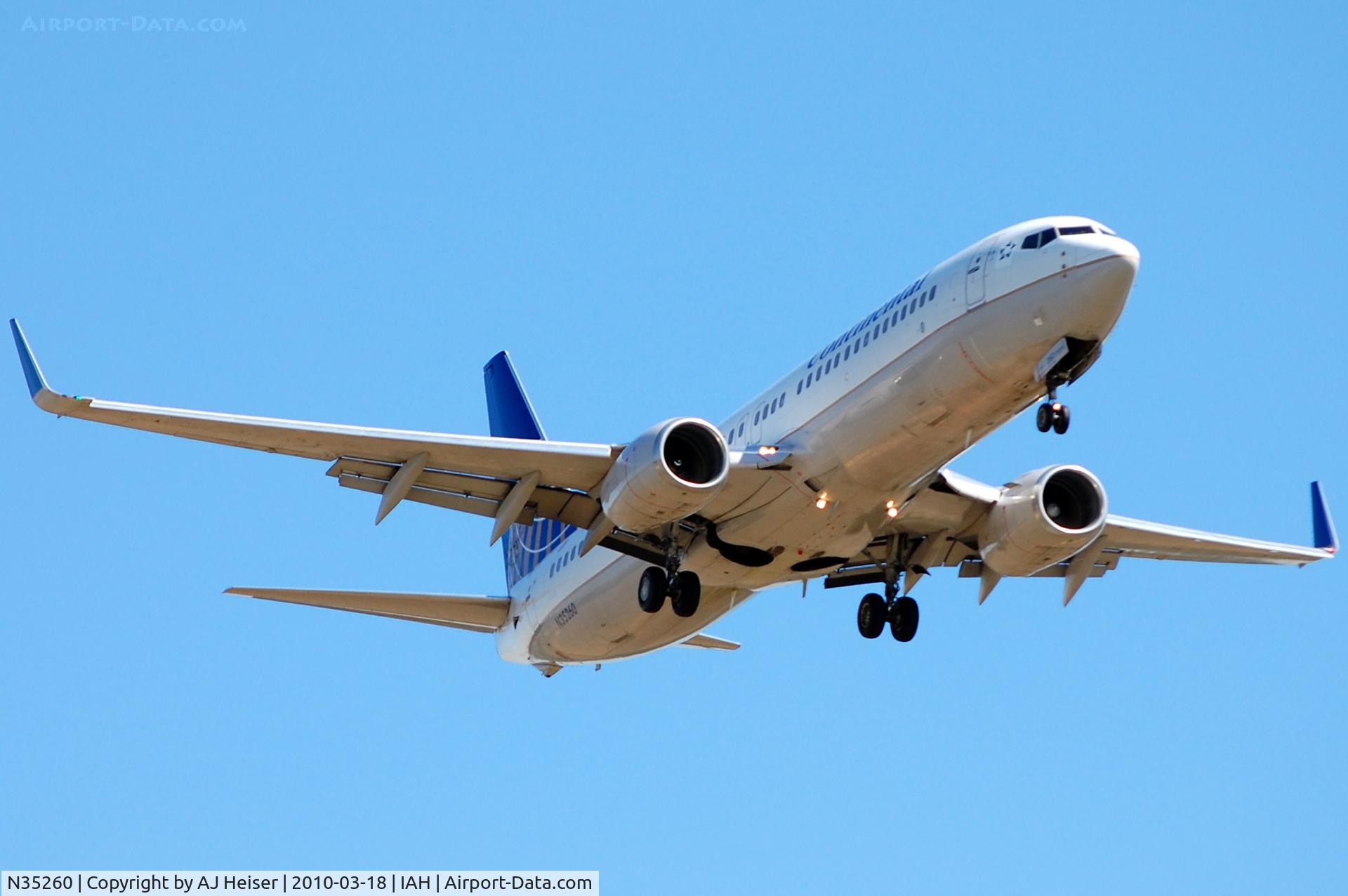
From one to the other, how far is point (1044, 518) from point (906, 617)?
3.35 meters

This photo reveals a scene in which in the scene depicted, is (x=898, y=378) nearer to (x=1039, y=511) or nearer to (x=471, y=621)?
(x=1039, y=511)

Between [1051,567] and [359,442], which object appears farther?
[1051,567]

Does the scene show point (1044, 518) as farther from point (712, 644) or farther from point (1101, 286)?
point (712, 644)

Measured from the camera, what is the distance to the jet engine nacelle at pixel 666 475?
25297mm

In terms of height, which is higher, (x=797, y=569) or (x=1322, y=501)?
(x=1322, y=501)

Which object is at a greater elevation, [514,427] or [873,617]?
[514,427]

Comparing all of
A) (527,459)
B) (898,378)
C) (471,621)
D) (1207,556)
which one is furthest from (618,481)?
(1207,556)

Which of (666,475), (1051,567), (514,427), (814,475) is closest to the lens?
(666,475)

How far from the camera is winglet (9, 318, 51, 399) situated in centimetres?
2431

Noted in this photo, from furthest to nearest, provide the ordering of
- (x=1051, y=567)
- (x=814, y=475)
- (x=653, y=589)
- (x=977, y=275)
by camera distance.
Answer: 1. (x=1051, y=567)
2. (x=653, y=589)
3. (x=814, y=475)
4. (x=977, y=275)

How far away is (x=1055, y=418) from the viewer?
79.2 ft

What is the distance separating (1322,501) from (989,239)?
1230cm

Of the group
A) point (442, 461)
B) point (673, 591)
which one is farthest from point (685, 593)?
point (442, 461)

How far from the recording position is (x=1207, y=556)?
3391 cm
